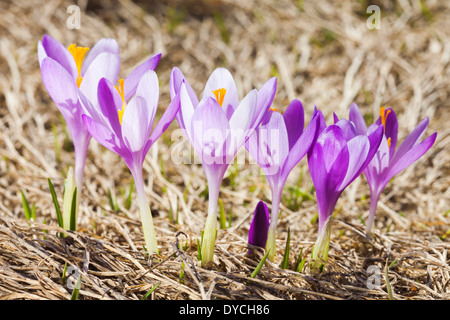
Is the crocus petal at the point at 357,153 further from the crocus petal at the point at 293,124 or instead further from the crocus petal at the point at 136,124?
the crocus petal at the point at 136,124

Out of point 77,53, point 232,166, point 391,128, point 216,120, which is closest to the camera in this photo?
point 216,120

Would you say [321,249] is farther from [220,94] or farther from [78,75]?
[78,75]

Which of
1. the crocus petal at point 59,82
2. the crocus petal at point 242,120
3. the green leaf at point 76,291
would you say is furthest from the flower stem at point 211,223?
the crocus petal at point 59,82

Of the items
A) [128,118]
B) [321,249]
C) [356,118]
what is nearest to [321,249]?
[321,249]

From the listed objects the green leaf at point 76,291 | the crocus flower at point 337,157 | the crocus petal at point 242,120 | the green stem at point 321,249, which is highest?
the crocus petal at point 242,120

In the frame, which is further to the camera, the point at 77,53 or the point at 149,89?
the point at 77,53
